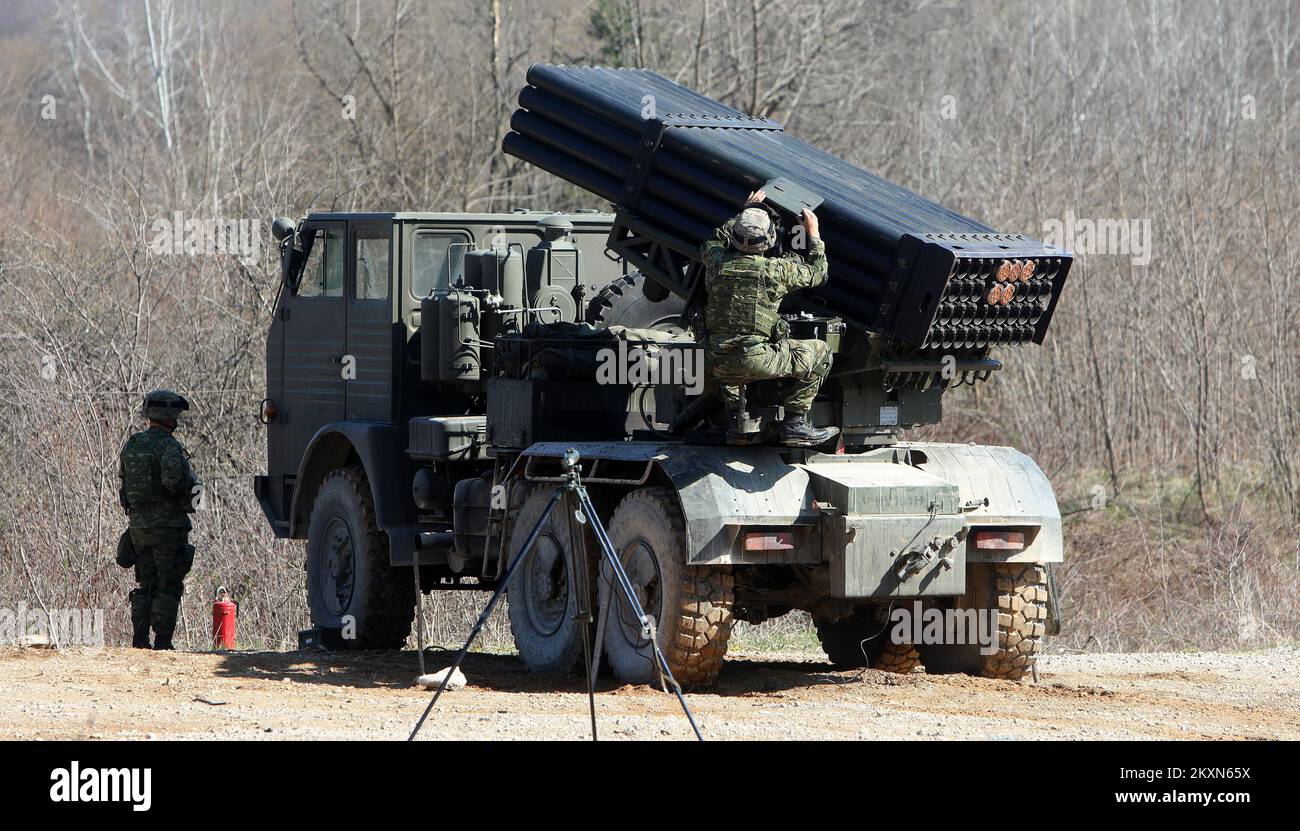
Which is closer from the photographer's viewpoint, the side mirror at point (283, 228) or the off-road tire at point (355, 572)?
the off-road tire at point (355, 572)

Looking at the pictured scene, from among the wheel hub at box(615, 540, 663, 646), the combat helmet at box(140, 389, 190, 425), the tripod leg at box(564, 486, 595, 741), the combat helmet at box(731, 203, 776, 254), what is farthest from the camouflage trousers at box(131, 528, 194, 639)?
the combat helmet at box(731, 203, 776, 254)

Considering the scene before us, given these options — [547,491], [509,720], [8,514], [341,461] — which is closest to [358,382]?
[341,461]

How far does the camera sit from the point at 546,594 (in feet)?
35.6

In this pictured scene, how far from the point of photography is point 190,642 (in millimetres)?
15844

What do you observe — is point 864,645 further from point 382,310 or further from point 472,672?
point 382,310

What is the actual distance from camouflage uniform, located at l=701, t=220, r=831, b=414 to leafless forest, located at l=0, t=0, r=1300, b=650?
585 cm

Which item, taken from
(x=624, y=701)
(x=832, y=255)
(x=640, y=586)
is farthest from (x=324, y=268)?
(x=624, y=701)

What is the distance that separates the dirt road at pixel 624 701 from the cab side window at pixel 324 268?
249 centimetres

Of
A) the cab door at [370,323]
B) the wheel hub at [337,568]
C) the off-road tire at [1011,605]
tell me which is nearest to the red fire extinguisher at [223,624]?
the wheel hub at [337,568]

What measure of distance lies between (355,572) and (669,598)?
3.70m

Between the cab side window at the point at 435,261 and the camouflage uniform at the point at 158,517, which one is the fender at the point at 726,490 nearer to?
the cab side window at the point at 435,261

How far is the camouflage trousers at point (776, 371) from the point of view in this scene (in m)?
9.27

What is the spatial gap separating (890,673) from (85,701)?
14.3ft

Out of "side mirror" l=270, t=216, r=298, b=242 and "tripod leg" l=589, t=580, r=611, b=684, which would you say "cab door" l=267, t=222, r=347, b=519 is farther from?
"tripod leg" l=589, t=580, r=611, b=684
